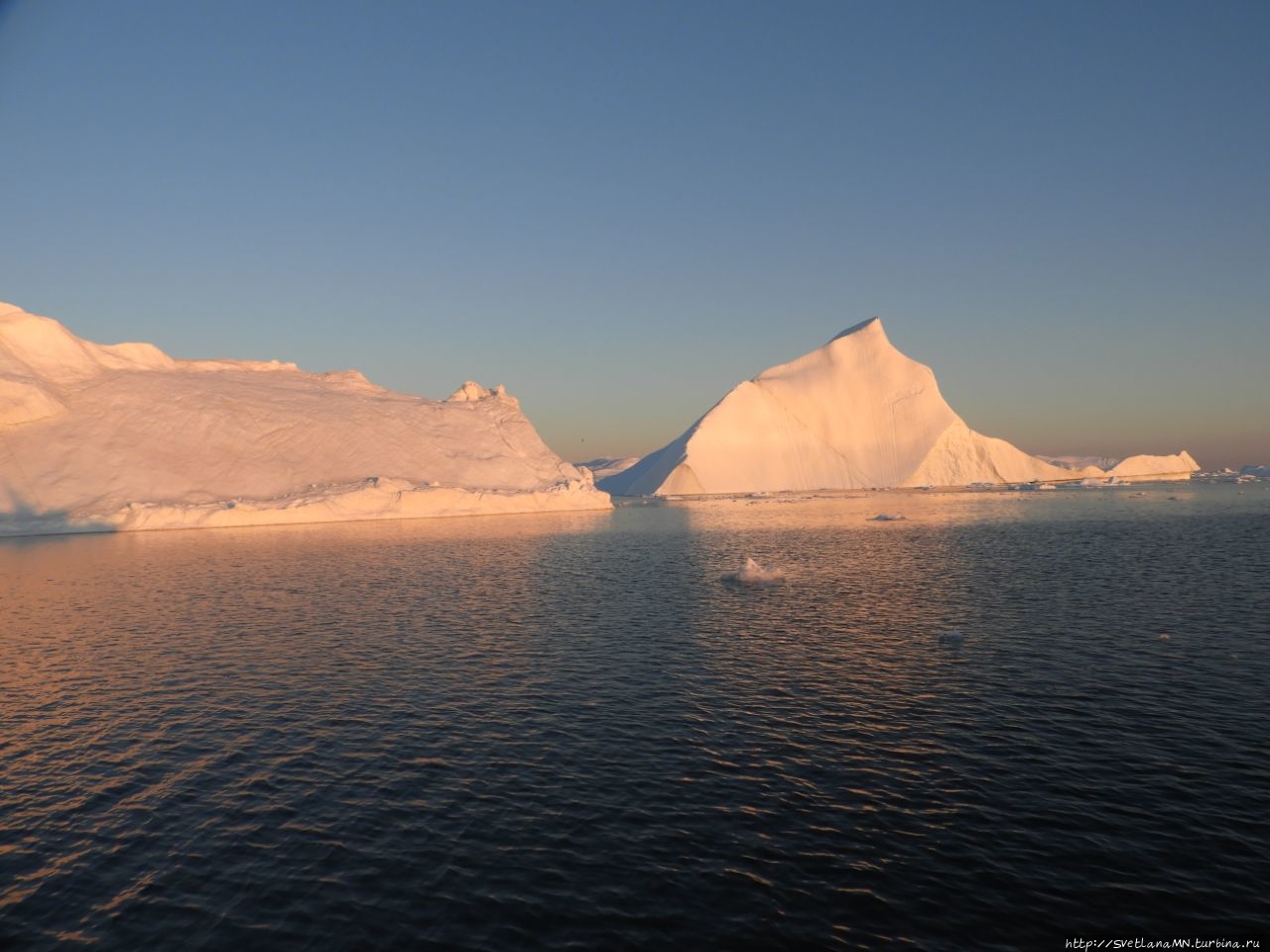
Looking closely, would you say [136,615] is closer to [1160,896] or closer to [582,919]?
[582,919]

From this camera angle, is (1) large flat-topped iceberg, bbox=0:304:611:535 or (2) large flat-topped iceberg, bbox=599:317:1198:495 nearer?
(1) large flat-topped iceberg, bbox=0:304:611:535

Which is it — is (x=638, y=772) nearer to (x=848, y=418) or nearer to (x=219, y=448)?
(x=219, y=448)

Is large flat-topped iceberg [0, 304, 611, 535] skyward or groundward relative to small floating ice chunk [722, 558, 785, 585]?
skyward

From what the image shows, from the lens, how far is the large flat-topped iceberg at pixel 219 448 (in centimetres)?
9362

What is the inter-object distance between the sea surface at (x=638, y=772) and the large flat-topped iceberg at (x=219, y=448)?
6483 cm

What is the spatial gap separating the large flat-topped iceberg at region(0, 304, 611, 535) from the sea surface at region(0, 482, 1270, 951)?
64834mm

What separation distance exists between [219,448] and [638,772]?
11312 centimetres

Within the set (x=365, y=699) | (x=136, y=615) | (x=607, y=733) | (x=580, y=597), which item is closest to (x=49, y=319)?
(x=136, y=615)

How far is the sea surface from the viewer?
11383mm

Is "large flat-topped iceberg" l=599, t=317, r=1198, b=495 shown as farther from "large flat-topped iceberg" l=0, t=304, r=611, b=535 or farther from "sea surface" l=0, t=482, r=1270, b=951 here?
"sea surface" l=0, t=482, r=1270, b=951

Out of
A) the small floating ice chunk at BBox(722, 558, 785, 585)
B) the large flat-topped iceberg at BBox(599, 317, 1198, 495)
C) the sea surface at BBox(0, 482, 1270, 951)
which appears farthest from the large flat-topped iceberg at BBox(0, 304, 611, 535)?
the small floating ice chunk at BBox(722, 558, 785, 585)

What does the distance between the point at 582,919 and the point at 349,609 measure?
1159 inches

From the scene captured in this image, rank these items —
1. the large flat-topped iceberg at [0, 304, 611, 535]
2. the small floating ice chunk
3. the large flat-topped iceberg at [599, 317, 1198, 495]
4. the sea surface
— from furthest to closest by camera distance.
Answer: the large flat-topped iceberg at [599, 317, 1198, 495]
the large flat-topped iceberg at [0, 304, 611, 535]
the small floating ice chunk
the sea surface

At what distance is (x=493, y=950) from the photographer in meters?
10.5
